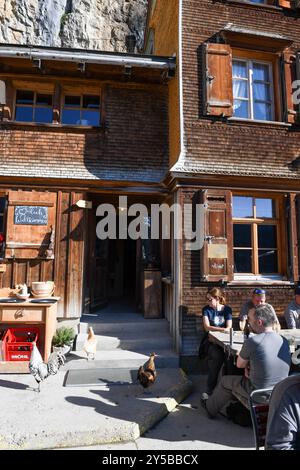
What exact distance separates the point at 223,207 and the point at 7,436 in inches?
196

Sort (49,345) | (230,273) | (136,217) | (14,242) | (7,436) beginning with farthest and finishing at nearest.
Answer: (136,217) → (14,242) → (230,273) → (49,345) → (7,436)

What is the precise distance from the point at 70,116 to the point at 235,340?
613 cm

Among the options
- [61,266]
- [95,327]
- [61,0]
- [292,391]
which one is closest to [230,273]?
[95,327]

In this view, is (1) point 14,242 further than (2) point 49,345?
Yes

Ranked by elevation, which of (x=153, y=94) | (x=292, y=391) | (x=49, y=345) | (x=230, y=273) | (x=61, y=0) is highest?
(x=61, y=0)

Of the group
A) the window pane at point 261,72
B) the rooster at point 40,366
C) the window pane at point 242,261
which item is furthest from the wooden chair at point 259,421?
the window pane at point 261,72

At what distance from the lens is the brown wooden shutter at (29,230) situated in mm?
6531

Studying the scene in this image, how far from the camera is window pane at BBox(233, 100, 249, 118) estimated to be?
6.95 m

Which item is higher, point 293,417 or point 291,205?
point 291,205

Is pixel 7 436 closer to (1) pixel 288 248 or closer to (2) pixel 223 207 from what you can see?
(2) pixel 223 207

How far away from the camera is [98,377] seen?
495cm

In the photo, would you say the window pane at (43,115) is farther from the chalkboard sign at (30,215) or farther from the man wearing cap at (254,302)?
the man wearing cap at (254,302)

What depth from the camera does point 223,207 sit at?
6.23 m

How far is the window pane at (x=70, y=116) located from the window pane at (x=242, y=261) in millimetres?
4812
